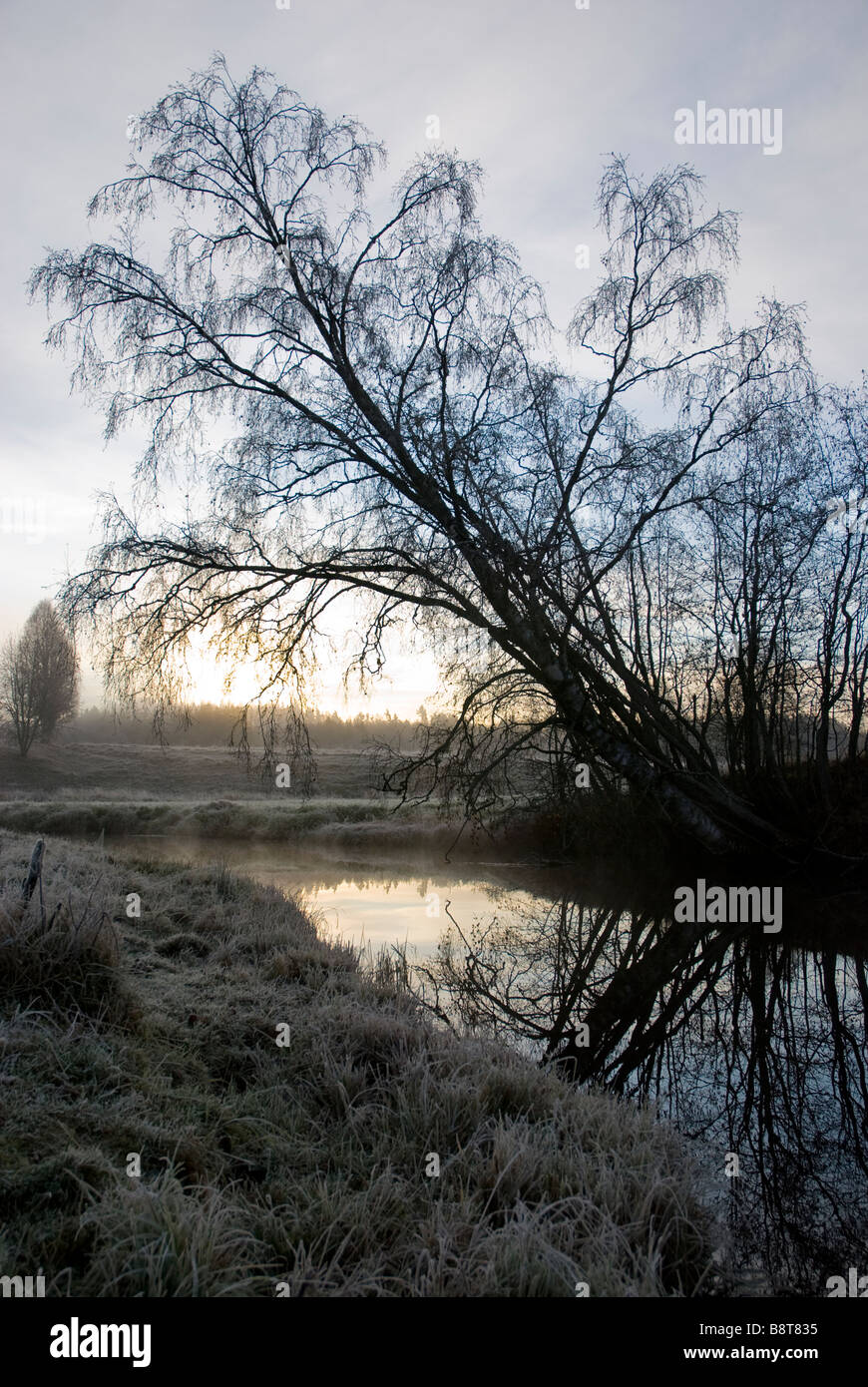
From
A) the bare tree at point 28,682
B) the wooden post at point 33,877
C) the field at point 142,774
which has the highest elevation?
the bare tree at point 28,682

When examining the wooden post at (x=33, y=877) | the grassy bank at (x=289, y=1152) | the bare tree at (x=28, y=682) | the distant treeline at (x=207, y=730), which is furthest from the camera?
the distant treeline at (x=207, y=730)

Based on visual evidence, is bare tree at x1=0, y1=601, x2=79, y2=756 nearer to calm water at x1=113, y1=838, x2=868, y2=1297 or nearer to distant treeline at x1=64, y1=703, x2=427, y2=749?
distant treeline at x1=64, y1=703, x2=427, y2=749

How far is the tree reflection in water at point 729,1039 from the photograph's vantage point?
12.4 feet

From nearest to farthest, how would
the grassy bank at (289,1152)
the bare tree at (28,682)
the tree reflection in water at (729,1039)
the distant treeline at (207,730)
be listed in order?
the grassy bank at (289,1152) → the tree reflection in water at (729,1039) → the bare tree at (28,682) → the distant treeline at (207,730)

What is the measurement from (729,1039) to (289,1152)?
434cm

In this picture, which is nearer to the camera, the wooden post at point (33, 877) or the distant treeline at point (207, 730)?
the wooden post at point (33, 877)

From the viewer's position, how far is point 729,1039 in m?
6.57

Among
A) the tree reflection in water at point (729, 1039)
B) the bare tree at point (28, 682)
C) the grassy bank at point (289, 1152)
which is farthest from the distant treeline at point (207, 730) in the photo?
the grassy bank at point (289, 1152)

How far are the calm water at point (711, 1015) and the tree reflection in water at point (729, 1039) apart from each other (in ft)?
0.05

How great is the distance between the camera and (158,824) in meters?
25.2

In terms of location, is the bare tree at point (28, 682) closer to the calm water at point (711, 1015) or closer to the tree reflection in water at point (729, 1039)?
the calm water at point (711, 1015)

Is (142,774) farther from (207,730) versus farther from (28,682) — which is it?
(207,730)
